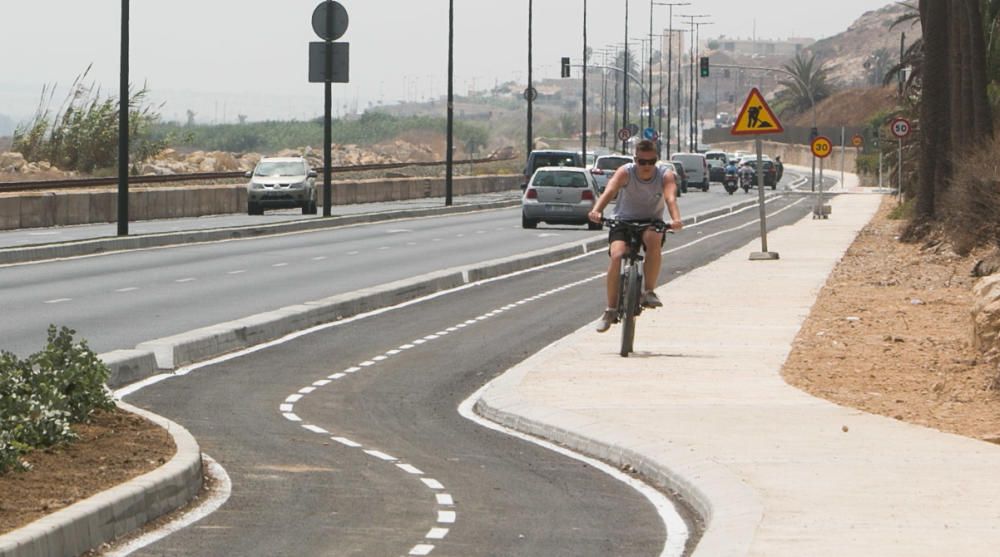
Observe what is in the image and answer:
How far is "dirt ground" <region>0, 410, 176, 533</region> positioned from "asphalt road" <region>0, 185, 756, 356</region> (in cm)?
705

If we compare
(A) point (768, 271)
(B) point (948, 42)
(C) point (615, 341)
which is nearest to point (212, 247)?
(A) point (768, 271)

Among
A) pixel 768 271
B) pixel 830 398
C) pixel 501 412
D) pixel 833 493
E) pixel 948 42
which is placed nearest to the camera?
pixel 833 493

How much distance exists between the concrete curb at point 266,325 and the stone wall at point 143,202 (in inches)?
637

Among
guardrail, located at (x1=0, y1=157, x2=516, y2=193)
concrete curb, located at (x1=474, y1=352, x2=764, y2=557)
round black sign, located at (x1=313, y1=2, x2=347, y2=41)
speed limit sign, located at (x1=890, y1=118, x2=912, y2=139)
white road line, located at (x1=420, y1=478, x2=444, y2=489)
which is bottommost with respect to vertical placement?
white road line, located at (x1=420, y1=478, x2=444, y2=489)

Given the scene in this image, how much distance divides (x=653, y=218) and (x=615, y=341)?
176 cm

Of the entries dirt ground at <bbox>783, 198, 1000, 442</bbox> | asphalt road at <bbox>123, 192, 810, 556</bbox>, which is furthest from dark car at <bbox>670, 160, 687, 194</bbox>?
asphalt road at <bbox>123, 192, 810, 556</bbox>

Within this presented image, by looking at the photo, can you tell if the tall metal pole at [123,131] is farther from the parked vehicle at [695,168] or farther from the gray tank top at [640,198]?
the parked vehicle at [695,168]

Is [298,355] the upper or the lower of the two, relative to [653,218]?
lower

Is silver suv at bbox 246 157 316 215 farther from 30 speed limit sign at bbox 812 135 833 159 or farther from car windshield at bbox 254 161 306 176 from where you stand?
30 speed limit sign at bbox 812 135 833 159

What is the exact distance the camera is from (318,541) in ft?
29.2

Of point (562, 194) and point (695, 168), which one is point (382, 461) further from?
point (695, 168)

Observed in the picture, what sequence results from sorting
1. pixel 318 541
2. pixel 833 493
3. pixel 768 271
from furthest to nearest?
pixel 768 271 → pixel 833 493 → pixel 318 541

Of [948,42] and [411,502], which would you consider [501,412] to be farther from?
[948,42]

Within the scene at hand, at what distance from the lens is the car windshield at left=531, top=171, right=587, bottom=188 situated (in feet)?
168
